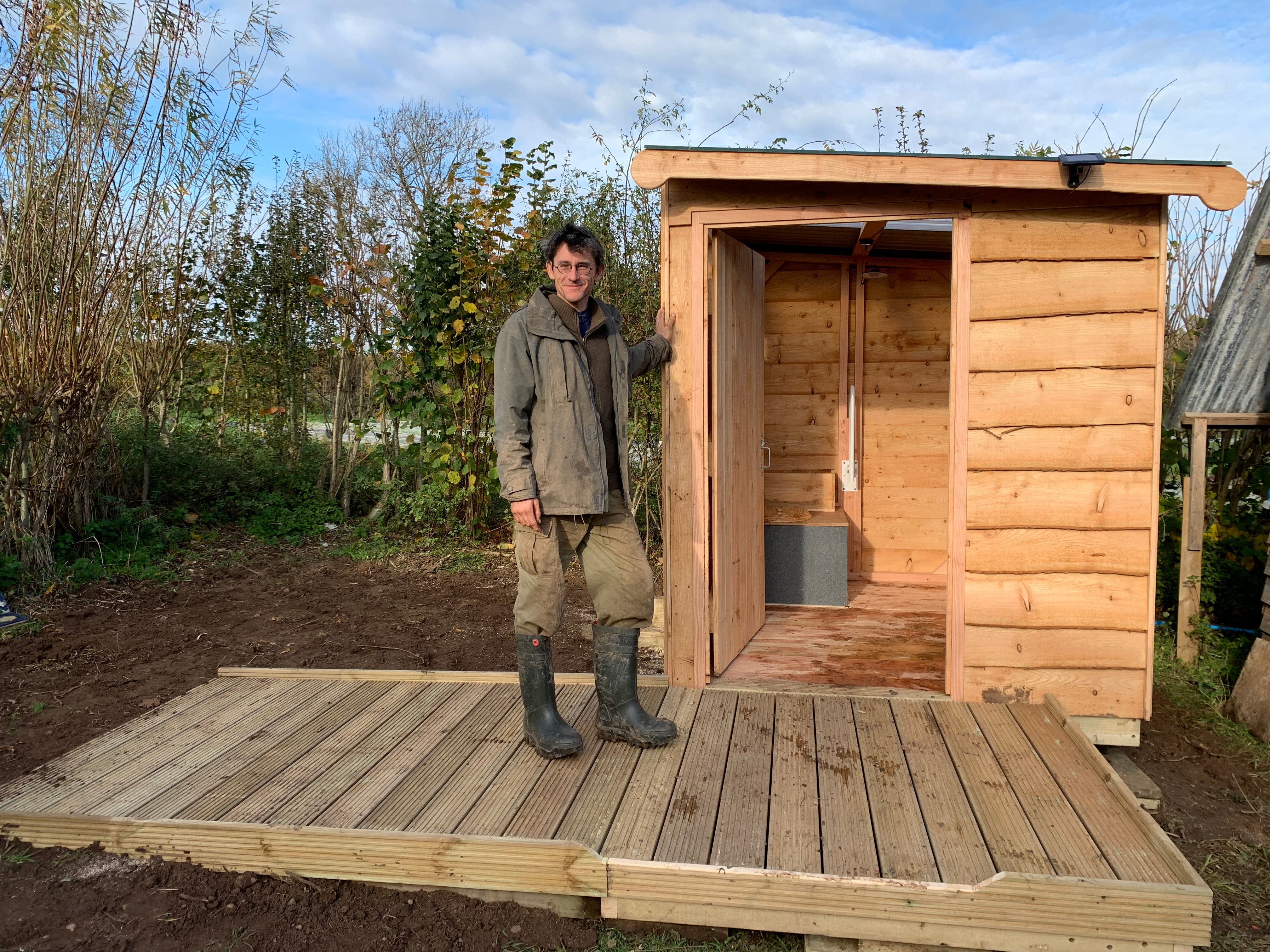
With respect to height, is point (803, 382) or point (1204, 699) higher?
point (803, 382)

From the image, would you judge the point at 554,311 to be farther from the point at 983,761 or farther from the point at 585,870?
the point at 983,761

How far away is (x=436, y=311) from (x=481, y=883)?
5.11 metres

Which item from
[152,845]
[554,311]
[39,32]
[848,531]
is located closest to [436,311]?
[39,32]

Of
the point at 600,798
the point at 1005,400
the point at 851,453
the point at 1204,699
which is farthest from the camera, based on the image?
the point at 851,453

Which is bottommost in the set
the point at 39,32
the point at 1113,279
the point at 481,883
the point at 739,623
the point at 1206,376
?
the point at 481,883

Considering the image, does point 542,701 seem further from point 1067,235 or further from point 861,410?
point 861,410

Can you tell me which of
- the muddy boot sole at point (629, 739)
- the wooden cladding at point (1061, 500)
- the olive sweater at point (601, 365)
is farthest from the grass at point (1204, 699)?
the olive sweater at point (601, 365)

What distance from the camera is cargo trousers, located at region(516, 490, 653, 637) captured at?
325 centimetres

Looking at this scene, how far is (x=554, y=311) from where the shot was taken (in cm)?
321

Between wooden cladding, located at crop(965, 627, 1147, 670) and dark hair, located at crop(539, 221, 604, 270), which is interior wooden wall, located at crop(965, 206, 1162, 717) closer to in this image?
wooden cladding, located at crop(965, 627, 1147, 670)

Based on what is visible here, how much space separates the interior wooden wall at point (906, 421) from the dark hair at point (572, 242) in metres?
3.82

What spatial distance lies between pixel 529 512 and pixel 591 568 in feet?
1.28

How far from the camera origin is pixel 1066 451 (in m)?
3.67

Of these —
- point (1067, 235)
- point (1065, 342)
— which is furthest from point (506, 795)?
point (1067, 235)
